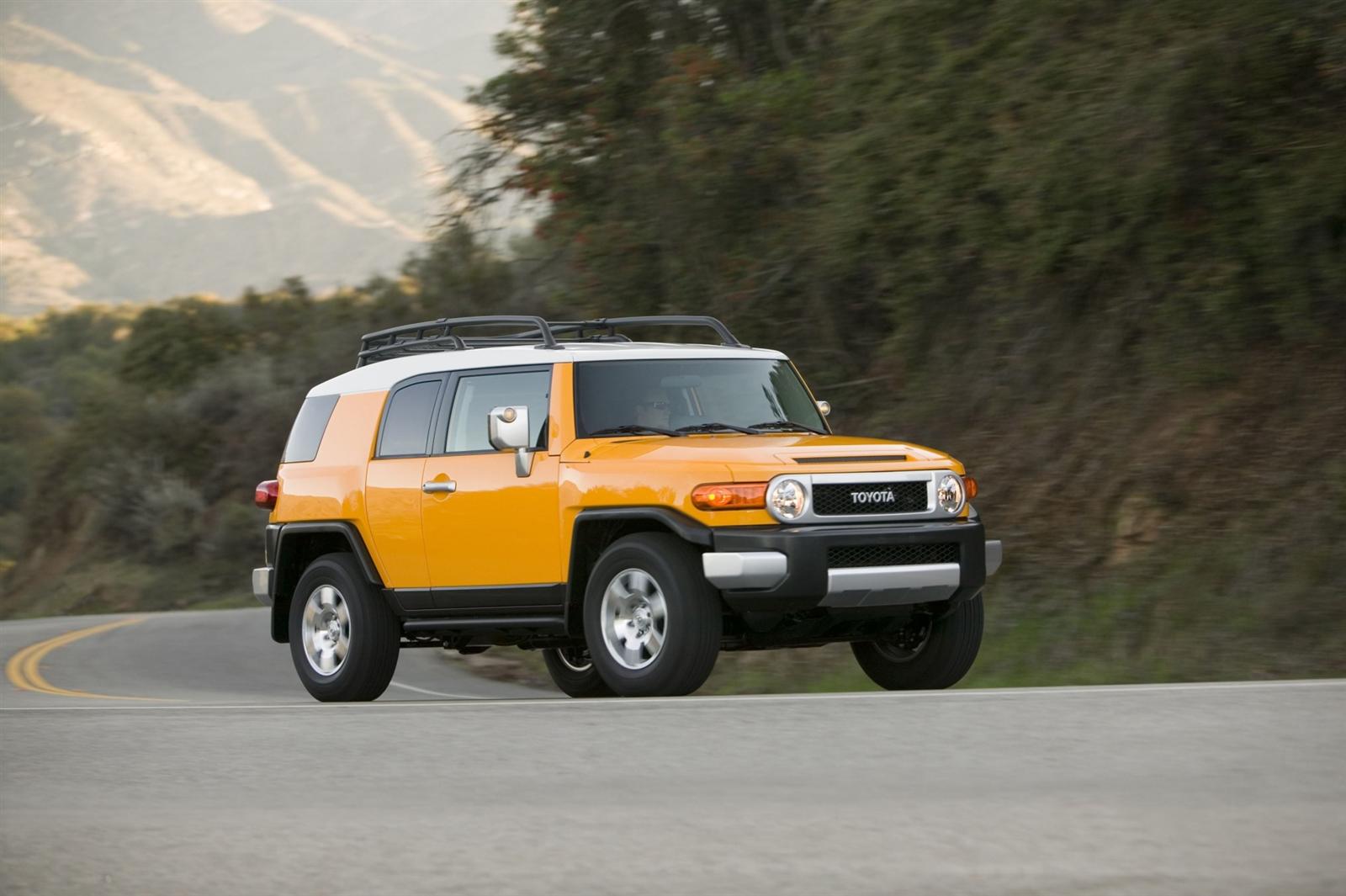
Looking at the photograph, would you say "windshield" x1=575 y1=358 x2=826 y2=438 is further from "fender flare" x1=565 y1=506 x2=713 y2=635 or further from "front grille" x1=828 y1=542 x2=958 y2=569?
"front grille" x1=828 y1=542 x2=958 y2=569

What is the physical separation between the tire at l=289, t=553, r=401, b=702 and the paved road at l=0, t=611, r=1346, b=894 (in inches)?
84.1

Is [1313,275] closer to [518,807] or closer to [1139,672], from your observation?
[1139,672]

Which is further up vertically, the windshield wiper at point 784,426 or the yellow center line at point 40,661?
the windshield wiper at point 784,426

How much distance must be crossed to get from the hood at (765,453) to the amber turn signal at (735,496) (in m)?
0.04

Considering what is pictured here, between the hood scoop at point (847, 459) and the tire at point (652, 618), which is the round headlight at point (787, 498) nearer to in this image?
the hood scoop at point (847, 459)

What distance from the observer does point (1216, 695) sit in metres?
8.40

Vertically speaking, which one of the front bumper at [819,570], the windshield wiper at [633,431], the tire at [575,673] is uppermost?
the windshield wiper at [633,431]

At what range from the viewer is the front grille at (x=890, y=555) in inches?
388

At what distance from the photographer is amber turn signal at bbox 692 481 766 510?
9.74 meters

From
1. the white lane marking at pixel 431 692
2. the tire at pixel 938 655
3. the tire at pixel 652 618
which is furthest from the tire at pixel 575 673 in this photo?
the white lane marking at pixel 431 692

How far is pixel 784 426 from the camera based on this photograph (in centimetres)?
1134

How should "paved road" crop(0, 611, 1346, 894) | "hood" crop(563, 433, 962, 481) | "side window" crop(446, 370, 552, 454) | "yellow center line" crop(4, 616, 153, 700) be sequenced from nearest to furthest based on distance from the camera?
"paved road" crop(0, 611, 1346, 894) < "hood" crop(563, 433, 962, 481) < "side window" crop(446, 370, 552, 454) < "yellow center line" crop(4, 616, 153, 700)

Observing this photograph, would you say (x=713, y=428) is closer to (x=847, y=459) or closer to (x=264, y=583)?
(x=847, y=459)

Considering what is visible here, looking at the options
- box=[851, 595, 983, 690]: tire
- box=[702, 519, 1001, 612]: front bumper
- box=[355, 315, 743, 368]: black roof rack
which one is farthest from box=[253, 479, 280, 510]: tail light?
box=[702, 519, 1001, 612]: front bumper
